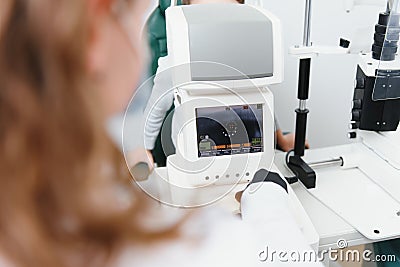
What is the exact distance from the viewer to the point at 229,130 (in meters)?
1.07

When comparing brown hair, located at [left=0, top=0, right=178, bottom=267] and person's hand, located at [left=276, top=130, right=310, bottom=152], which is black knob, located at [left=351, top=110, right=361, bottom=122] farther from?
brown hair, located at [left=0, top=0, right=178, bottom=267]

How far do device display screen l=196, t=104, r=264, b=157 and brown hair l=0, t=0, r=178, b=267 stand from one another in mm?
624

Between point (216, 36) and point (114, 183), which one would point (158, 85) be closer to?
point (216, 36)

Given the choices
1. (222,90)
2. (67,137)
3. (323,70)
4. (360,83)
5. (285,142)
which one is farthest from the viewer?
(323,70)

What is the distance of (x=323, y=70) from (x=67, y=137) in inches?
70.4

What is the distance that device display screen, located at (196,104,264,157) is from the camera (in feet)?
3.44

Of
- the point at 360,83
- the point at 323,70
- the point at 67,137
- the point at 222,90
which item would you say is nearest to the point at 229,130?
the point at 222,90

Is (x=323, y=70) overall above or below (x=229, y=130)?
Answer: below

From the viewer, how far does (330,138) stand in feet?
6.97

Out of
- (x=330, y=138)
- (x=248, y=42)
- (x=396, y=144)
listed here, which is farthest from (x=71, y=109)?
(x=330, y=138)

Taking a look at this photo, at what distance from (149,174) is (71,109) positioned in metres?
0.58

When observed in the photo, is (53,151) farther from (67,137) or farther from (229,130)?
(229,130)

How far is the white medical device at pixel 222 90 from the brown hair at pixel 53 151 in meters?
0.59

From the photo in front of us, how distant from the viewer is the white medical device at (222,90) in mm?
975
